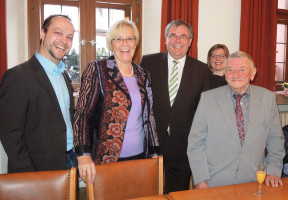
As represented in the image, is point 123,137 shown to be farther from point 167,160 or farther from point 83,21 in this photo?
point 83,21

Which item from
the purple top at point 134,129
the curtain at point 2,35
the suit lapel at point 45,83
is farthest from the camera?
the curtain at point 2,35

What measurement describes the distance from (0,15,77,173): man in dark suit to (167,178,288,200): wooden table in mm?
766

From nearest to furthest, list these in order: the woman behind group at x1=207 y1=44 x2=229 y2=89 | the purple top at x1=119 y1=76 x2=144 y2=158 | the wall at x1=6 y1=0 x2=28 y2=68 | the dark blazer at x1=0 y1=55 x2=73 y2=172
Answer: the dark blazer at x1=0 y1=55 x2=73 y2=172 < the purple top at x1=119 y1=76 x2=144 y2=158 < the wall at x1=6 y1=0 x2=28 y2=68 < the woman behind group at x1=207 y1=44 x2=229 y2=89

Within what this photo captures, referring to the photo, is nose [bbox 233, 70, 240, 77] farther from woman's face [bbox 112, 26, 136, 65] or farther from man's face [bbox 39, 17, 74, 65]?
man's face [bbox 39, 17, 74, 65]

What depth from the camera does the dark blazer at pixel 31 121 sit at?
1.40 meters

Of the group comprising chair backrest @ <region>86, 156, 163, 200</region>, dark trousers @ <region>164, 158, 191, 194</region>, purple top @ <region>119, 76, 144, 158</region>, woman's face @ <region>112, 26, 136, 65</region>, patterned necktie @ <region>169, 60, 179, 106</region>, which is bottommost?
A: dark trousers @ <region>164, 158, 191, 194</region>

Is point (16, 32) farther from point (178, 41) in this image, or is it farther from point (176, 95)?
point (176, 95)

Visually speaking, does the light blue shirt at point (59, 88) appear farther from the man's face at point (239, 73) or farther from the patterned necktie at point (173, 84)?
the man's face at point (239, 73)

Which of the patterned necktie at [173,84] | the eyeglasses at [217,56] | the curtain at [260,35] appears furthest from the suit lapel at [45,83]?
the curtain at [260,35]

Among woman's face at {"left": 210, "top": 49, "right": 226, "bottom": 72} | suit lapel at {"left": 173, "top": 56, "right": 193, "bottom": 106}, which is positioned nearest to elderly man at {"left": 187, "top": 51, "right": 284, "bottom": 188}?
suit lapel at {"left": 173, "top": 56, "right": 193, "bottom": 106}

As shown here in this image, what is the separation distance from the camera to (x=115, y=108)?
5.30 feet

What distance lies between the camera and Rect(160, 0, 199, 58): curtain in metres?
3.58

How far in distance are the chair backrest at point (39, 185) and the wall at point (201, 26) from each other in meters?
2.07

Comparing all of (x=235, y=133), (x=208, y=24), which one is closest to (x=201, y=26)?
(x=208, y=24)
